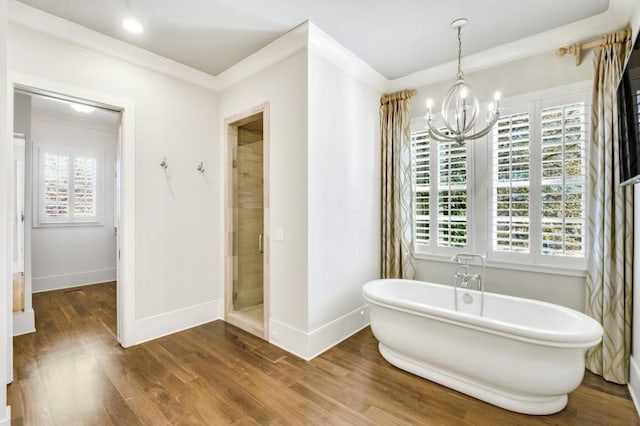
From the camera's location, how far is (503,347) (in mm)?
2010

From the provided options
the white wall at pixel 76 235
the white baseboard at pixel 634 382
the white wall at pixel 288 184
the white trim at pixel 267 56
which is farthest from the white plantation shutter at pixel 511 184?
the white wall at pixel 76 235

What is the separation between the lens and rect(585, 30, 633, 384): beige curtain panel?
2291 millimetres

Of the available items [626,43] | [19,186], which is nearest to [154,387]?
[19,186]

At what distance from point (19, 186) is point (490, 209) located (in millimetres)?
4958

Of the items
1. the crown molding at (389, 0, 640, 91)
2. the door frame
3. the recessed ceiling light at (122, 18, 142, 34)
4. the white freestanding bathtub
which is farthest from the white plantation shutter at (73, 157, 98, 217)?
the crown molding at (389, 0, 640, 91)

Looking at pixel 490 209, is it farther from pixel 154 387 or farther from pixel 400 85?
pixel 154 387

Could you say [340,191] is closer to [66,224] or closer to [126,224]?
[126,224]

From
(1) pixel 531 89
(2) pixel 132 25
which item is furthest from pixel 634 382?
(2) pixel 132 25

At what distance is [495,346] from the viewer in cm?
204

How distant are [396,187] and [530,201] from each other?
1.32 metres

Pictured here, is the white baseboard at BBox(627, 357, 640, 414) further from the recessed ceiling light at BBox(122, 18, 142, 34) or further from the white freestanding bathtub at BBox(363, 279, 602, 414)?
the recessed ceiling light at BBox(122, 18, 142, 34)

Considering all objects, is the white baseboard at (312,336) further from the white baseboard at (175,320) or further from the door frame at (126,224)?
the door frame at (126,224)

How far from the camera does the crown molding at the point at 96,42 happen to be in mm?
2334

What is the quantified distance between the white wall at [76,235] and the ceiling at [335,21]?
3.24 m
